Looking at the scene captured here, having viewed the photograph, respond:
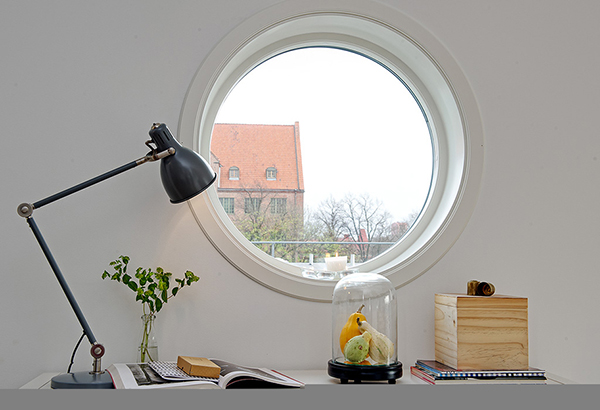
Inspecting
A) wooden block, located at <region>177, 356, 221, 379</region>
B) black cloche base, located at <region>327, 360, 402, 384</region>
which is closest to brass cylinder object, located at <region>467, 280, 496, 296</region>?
black cloche base, located at <region>327, 360, 402, 384</region>

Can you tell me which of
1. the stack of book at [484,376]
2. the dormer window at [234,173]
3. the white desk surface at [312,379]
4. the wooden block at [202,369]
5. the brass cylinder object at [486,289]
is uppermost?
the dormer window at [234,173]

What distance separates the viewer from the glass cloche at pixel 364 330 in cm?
113

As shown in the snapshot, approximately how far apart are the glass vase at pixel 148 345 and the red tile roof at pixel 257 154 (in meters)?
0.49

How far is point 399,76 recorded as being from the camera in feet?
5.43

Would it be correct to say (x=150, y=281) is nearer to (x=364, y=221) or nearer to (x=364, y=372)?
(x=364, y=372)

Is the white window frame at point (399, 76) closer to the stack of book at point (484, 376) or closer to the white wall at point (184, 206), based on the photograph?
the white wall at point (184, 206)

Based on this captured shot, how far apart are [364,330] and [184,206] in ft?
1.93

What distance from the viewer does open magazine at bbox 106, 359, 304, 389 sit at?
0.95m

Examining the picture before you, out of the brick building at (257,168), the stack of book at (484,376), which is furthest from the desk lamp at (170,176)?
the stack of book at (484,376)

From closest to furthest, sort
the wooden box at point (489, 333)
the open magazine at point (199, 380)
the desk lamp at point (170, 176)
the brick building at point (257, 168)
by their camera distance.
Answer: the open magazine at point (199, 380)
the desk lamp at point (170, 176)
the wooden box at point (489, 333)
the brick building at point (257, 168)

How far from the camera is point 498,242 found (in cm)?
144

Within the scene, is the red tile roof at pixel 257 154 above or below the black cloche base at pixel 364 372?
above

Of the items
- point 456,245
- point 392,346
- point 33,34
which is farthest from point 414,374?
point 33,34

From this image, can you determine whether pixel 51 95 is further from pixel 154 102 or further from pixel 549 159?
pixel 549 159
